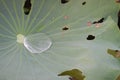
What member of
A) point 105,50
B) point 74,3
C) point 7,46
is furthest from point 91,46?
point 7,46

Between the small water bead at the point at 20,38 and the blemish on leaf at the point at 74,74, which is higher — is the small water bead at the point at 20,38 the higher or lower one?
the higher one

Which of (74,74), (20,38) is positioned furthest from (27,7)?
(74,74)

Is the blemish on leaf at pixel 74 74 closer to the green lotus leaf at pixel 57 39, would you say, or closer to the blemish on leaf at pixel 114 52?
the green lotus leaf at pixel 57 39

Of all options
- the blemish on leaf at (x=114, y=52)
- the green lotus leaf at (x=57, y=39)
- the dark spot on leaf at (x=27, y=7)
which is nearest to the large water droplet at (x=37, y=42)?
Answer: the green lotus leaf at (x=57, y=39)

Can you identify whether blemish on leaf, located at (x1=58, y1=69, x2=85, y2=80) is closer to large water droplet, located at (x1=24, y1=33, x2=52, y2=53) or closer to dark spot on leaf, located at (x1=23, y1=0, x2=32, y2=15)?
large water droplet, located at (x1=24, y1=33, x2=52, y2=53)

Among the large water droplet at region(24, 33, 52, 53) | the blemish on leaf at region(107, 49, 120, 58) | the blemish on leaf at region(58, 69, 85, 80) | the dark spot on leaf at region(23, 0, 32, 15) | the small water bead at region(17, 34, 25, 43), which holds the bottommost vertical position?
the blemish on leaf at region(58, 69, 85, 80)

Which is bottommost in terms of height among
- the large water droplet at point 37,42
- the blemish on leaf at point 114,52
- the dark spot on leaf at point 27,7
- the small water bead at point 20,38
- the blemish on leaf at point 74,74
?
the blemish on leaf at point 74,74

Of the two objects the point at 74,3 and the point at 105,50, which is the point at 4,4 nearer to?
the point at 74,3

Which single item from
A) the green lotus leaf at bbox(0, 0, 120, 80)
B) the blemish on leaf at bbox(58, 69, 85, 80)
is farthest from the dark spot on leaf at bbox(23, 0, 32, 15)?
the blemish on leaf at bbox(58, 69, 85, 80)
